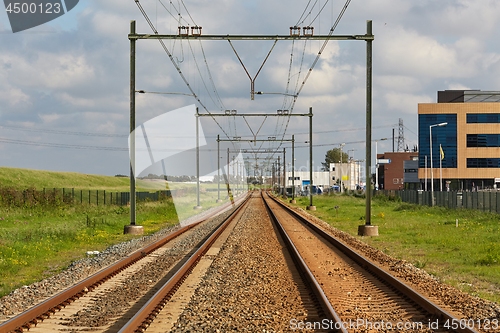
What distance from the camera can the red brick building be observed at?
146875mm

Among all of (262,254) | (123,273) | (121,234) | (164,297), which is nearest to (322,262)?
(262,254)

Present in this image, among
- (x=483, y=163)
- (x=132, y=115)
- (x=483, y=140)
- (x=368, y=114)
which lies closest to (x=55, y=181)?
(x=483, y=163)

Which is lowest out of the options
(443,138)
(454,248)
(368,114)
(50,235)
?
(454,248)

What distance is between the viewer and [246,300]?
11750mm

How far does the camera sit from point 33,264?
1830cm

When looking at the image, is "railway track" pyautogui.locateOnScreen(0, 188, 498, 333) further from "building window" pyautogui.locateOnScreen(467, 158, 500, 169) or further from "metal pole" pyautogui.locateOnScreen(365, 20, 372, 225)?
"building window" pyautogui.locateOnScreen(467, 158, 500, 169)

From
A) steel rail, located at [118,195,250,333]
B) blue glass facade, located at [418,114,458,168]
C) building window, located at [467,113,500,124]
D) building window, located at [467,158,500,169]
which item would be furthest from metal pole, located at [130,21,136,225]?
building window, located at [467,113,500,124]

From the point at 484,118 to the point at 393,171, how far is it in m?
51.4

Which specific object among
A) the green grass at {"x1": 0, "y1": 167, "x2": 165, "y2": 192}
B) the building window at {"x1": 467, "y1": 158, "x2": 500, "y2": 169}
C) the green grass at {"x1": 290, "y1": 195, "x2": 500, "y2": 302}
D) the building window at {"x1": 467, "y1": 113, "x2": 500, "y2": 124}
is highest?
the building window at {"x1": 467, "y1": 113, "x2": 500, "y2": 124}

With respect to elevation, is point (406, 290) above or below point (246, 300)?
above

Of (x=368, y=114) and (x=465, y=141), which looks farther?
(x=465, y=141)

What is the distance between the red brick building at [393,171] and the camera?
482 ft

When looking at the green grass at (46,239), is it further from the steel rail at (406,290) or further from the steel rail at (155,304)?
the steel rail at (406,290)

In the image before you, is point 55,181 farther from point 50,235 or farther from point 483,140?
point 50,235
